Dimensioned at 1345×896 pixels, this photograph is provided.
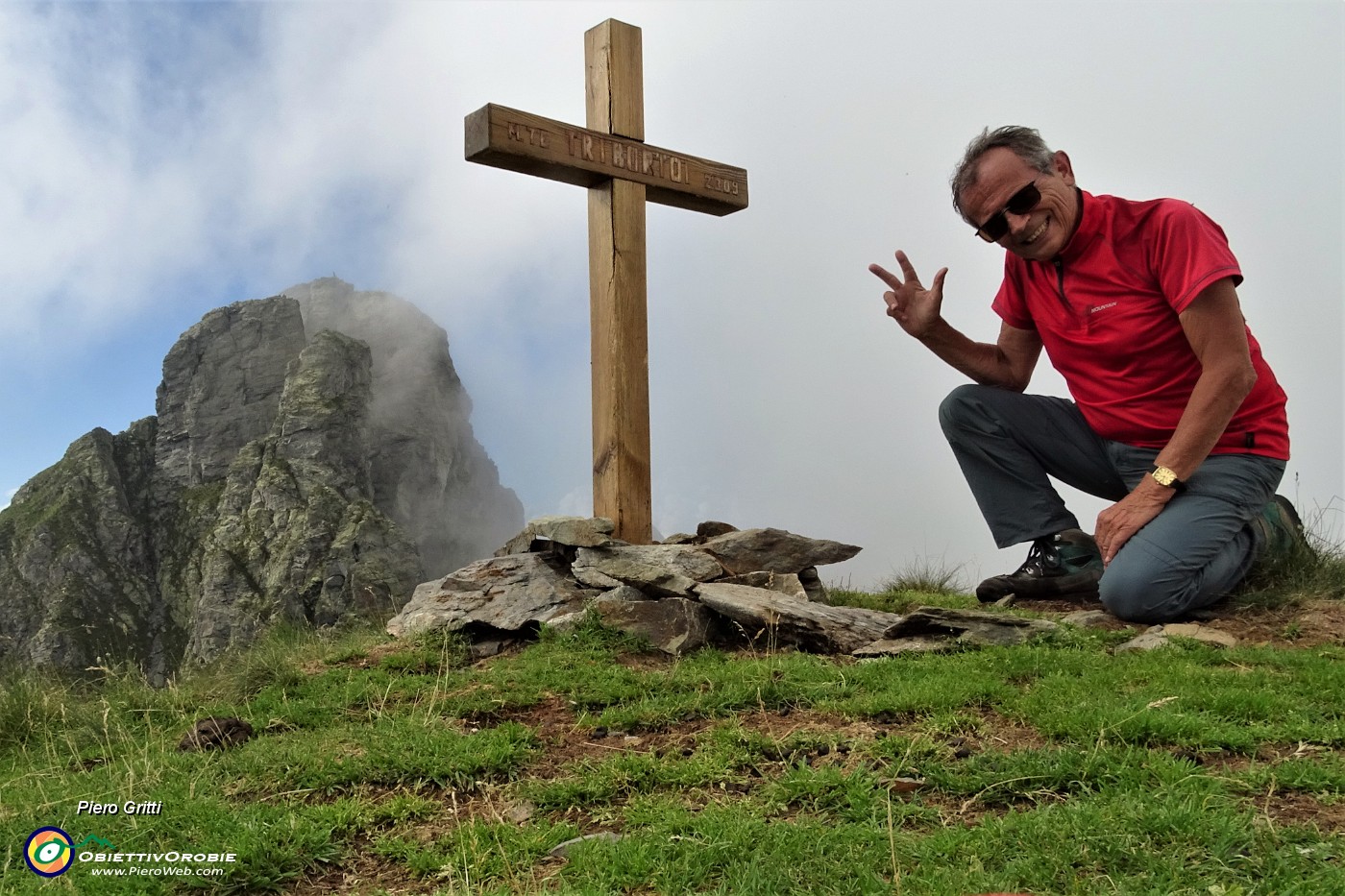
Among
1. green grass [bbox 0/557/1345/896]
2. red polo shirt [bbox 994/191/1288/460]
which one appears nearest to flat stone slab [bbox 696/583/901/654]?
green grass [bbox 0/557/1345/896]

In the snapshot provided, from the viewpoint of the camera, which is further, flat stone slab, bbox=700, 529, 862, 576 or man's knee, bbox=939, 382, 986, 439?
flat stone slab, bbox=700, 529, 862, 576

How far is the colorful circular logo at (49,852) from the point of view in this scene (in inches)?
112

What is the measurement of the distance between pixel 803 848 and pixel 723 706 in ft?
4.94

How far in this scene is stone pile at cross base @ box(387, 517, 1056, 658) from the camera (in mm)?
5258

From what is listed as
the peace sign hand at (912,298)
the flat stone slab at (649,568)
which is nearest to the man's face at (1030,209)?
the peace sign hand at (912,298)

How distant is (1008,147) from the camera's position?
5.52m

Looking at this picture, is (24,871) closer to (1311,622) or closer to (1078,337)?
(1078,337)

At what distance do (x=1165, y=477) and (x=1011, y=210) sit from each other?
1.79 metres

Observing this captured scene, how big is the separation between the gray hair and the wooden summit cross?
251 cm

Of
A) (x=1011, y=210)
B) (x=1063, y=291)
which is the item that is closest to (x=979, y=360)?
(x=1063, y=291)

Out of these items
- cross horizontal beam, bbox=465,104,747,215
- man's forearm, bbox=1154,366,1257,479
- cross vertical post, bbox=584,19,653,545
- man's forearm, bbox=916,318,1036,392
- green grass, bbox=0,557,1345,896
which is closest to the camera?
green grass, bbox=0,557,1345,896

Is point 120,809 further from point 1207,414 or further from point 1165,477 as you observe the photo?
point 1207,414

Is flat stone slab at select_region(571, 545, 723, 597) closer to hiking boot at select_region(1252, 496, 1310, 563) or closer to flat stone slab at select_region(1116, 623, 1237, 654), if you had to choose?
flat stone slab at select_region(1116, 623, 1237, 654)

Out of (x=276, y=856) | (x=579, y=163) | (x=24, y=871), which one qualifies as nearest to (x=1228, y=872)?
(x=276, y=856)
